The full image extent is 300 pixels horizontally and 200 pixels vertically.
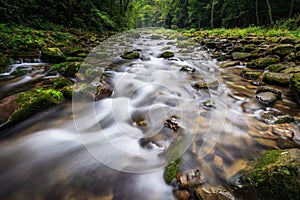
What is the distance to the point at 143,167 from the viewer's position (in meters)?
2.24

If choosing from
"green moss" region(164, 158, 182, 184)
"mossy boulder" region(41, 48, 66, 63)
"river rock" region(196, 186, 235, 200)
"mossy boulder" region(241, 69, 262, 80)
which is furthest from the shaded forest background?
"river rock" region(196, 186, 235, 200)

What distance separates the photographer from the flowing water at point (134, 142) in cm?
198

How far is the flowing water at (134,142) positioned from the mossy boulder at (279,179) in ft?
1.08

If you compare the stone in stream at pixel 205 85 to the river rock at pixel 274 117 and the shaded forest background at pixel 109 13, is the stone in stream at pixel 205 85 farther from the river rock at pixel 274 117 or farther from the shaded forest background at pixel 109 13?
the shaded forest background at pixel 109 13

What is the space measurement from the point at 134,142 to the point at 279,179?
1.79 m

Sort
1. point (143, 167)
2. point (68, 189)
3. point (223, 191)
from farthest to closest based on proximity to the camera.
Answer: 1. point (143, 167)
2. point (68, 189)
3. point (223, 191)

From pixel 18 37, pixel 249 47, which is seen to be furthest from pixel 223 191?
pixel 18 37

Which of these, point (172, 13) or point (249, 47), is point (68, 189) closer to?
point (249, 47)

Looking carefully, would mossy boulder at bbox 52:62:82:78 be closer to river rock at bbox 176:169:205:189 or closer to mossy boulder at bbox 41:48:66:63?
mossy boulder at bbox 41:48:66:63

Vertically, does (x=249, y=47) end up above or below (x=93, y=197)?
above

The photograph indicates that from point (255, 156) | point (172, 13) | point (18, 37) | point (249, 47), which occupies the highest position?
point (172, 13)

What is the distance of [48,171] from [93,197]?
0.75 metres

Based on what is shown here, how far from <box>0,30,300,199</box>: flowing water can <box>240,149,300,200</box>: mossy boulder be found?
13.0 inches

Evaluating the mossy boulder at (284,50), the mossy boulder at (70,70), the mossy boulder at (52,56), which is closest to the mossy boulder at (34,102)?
the mossy boulder at (70,70)
